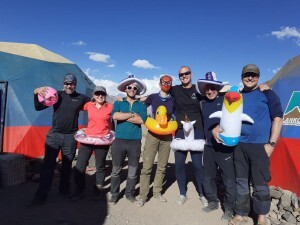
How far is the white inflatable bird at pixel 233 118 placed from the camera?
14.1 feet

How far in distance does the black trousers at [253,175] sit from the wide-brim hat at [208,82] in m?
1.04

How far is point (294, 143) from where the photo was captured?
18.7ft

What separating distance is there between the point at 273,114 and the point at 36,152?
601 centimetres

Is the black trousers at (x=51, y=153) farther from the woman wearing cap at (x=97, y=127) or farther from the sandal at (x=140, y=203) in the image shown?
the sandal at (x=140, y=203)

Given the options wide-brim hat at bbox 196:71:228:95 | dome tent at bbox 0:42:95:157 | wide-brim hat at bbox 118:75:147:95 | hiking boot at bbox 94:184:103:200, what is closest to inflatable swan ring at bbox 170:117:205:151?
wide-brim hat at bbox 196:71:228:95

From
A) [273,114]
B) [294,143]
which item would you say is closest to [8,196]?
[273,114]

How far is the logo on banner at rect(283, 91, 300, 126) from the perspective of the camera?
5.82m

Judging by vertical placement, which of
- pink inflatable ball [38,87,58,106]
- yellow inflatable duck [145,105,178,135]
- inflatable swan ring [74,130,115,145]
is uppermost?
pink inflatable ball [38,87,58,106]

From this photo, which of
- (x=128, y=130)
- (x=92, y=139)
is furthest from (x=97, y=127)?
(x=128, y=130)

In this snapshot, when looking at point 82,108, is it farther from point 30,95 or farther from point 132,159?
point 30,95

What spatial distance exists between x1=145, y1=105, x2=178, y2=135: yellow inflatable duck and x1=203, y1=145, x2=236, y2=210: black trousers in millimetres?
670

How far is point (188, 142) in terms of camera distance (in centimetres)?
520

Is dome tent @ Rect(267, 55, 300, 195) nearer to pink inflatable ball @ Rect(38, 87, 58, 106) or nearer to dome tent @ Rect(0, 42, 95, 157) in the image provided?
pink inflatable ball @ Rect(38, 87, 58, 106)

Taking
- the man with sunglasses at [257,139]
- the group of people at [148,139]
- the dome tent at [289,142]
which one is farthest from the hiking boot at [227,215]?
the dome tent at [289,142]
